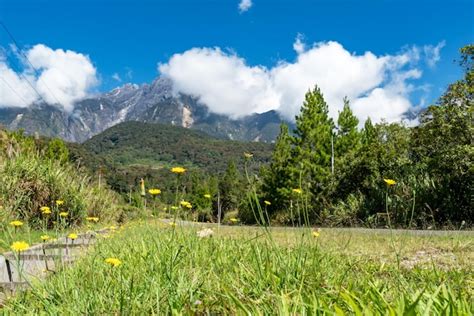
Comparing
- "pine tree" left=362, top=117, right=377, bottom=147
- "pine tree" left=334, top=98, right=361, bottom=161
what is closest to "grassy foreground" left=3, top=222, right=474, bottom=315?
"pine tree" left=334, top=98, right=361, bottom=161

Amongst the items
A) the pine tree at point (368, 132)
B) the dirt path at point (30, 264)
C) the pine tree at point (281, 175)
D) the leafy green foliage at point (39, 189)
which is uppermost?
the pine tree at point (368, 132)

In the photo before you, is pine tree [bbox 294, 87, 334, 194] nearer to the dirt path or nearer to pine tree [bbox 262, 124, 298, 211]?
pine tree [bbox 262, 124, 298, 211]

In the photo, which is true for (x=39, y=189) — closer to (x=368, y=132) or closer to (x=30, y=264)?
(x=30, y=264)

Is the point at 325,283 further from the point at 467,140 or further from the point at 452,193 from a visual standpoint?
the point at 467,140

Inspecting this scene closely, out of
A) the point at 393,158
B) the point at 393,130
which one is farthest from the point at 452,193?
the point at 393,130

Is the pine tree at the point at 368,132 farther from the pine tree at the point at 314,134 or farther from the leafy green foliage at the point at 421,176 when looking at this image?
the leafy green foliage at the point at 421,176

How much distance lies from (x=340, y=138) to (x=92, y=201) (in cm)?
2152

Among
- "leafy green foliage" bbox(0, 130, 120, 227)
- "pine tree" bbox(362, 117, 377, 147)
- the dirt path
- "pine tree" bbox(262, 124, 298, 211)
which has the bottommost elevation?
the dirt path

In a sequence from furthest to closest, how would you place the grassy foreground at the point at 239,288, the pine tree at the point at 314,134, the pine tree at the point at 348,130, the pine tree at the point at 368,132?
the pine tree at the point at 368,132 → the pine tree at the point at 348,130 → the pine tree at the point at 314,134 → the grassy foreground at the point at 239,288

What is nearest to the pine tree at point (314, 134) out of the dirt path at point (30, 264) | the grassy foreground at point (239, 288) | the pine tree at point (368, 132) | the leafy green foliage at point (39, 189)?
the pine tree at point (368, 132)

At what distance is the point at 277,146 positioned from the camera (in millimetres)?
28625

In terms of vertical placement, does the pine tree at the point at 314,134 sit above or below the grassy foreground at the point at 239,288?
above

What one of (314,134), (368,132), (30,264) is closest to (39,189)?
(30,264)

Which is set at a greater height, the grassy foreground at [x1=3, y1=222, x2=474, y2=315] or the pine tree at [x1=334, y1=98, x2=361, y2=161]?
the pine tree at [x1=334, y1=98, x2=361, y2=161]
